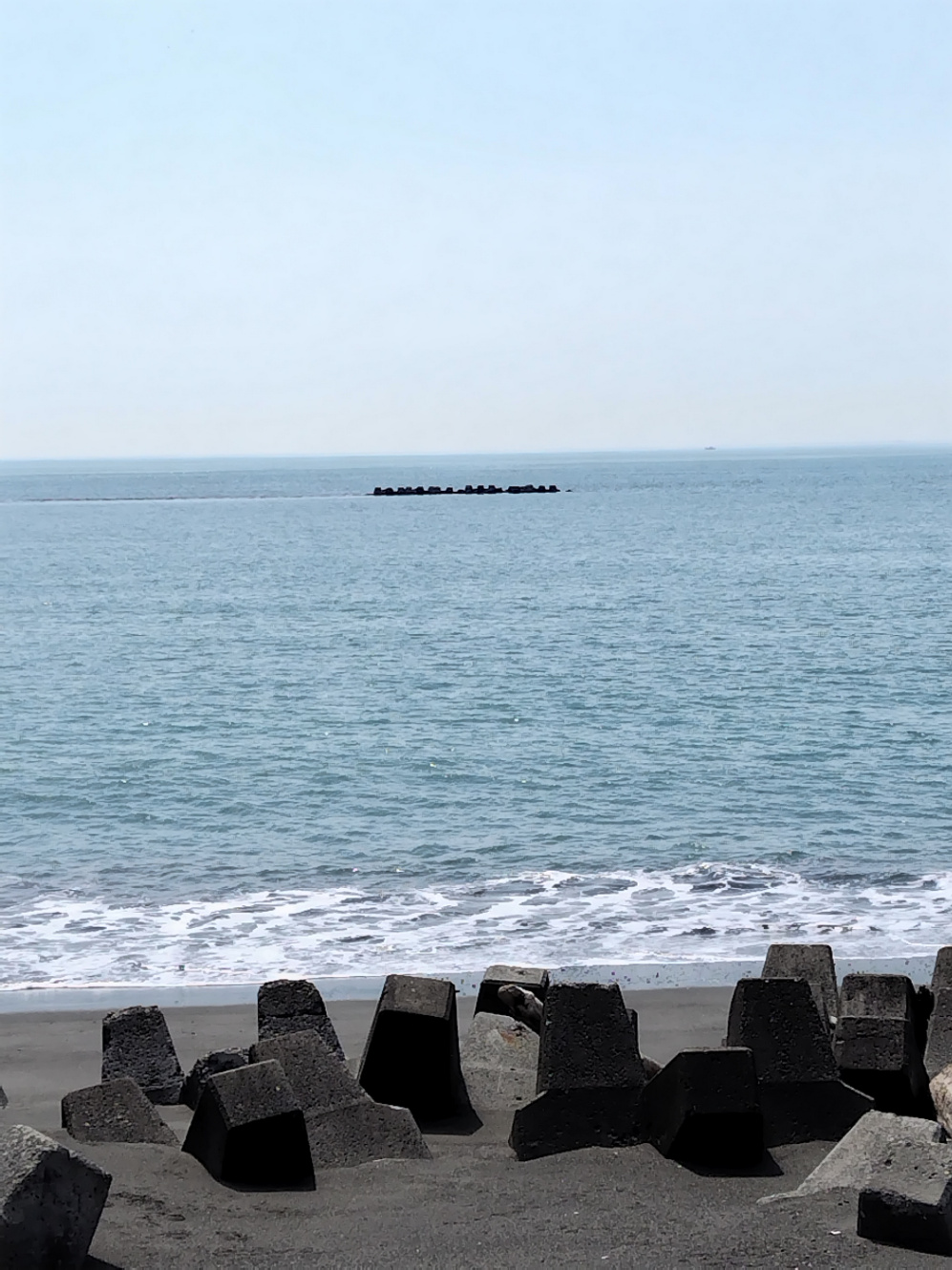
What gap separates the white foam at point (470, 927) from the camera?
12.6m

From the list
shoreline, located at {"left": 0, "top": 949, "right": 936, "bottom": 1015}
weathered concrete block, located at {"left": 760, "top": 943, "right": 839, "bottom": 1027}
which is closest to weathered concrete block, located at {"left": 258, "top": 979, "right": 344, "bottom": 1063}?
weathered concrete block, located at {"left": 760, "top": 943, "right": 839, "bottom": 1027}

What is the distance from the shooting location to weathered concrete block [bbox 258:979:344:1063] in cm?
789

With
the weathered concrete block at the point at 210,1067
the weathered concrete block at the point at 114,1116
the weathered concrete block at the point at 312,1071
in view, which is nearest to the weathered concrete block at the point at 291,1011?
the weathered concrete block at the point at 210,1067

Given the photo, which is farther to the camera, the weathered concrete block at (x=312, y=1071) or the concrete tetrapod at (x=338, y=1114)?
the weathered concrete block at (x=312, y=1071)

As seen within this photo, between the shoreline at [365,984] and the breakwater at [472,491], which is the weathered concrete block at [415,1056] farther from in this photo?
the breakwater at [472,491]

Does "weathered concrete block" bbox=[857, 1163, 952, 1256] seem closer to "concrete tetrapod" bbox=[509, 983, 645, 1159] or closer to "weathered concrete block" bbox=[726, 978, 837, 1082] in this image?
"concrete tetrapod" bbox=[509, 983, 645, 1159]

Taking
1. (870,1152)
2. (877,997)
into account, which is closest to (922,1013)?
(877,997)

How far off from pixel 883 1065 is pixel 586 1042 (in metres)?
1.48

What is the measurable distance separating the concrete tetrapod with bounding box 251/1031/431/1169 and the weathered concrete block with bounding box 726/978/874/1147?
1582 millimetres

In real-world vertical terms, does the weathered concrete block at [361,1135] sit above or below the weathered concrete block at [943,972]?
below

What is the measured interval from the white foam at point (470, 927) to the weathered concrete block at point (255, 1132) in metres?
6.11

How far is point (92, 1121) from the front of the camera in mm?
6645

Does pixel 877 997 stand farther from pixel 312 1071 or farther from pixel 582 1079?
pixel 312 1071

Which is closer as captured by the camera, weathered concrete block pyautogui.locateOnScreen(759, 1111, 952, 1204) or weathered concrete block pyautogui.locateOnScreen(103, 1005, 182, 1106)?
weathered concrete block pyautogui.locateOnScreen(759, 1111, 952, 1204)
